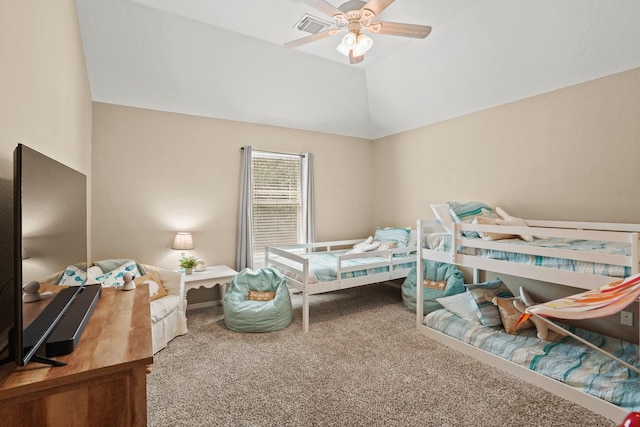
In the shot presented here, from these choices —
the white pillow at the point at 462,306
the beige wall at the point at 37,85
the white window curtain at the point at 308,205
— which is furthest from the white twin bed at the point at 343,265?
the beige wall at the point at 37,85

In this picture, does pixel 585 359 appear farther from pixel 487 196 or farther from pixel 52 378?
pixel 52 378

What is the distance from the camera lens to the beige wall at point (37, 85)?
3.65 ft

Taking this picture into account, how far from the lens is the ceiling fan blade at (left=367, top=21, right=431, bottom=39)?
2354 mm

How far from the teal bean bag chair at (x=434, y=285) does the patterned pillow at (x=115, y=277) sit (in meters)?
2.98

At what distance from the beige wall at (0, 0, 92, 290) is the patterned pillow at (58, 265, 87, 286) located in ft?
1.14

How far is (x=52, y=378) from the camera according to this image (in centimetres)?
88

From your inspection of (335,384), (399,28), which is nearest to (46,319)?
(335,384)

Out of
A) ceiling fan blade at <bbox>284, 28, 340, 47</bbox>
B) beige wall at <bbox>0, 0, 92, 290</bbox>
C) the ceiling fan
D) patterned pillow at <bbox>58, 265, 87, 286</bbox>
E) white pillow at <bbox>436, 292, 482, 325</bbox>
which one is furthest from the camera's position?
white pillow at <bbox>436, 292, 482, 325</bbox>

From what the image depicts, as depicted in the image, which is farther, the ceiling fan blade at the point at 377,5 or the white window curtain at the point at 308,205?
the white window curtain at the point at 308,205

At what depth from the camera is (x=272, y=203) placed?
178 inches

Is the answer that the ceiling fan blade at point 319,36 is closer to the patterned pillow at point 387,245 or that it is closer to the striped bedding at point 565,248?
the striped bedding at point 565,248

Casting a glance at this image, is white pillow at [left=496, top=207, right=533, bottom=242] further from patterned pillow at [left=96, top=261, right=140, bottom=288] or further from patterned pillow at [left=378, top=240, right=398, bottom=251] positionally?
patterned pillow at [left=96, top=261, right=140, bottom=288]

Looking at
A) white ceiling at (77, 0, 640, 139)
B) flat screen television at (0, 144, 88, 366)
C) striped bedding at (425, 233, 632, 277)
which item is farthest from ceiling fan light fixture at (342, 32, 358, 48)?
flat screen television at (0, 144, 88, 366)

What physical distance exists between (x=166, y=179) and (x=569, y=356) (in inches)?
165
